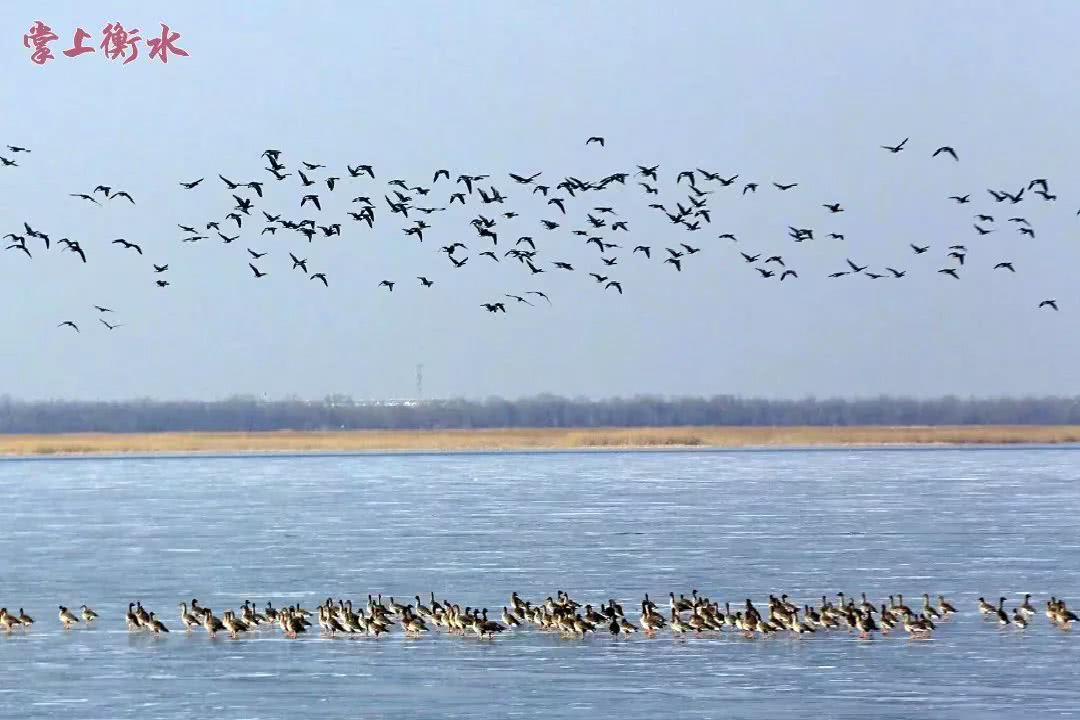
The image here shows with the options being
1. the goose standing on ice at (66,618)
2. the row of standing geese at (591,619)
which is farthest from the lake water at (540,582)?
the goose standing on ice at (66,618)

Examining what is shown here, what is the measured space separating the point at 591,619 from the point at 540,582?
5993 mm

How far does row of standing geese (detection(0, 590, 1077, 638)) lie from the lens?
2336 cm

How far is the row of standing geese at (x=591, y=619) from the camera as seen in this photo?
76.6 feet

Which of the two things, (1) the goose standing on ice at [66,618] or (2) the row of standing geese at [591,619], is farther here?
(1) the goose standing on ice at [66,618]

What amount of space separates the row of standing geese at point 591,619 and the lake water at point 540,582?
218mm

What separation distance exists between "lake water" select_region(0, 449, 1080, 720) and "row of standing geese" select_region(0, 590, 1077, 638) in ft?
0.71

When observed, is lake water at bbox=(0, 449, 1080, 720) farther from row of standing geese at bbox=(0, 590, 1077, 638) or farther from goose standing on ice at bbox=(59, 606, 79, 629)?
goose standing on ice at bbox=(59, 606, 79, 629)

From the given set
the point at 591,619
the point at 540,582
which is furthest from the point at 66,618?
the point at 540,582

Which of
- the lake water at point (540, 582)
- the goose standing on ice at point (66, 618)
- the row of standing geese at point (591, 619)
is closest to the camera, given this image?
the lake water at point (540, 582)

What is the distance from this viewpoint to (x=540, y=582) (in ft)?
96.0

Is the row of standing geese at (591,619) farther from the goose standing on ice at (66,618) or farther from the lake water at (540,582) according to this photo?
the lake water at (540,582)

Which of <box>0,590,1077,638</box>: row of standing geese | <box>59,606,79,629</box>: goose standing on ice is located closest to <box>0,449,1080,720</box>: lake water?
<box>0,590,1077,638</box>: row of standing geese

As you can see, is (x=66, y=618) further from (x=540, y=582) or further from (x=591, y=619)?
(x=540, y=582)

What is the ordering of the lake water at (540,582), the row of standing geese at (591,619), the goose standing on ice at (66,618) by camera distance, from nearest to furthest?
the lake water at (540,582) < the row of standing geese at (591,619) < the goose standing on ice at (66,618)
